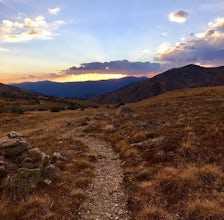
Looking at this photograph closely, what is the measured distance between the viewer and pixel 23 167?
19484mm

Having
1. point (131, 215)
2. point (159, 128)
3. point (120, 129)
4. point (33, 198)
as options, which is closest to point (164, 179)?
point (131, 215)

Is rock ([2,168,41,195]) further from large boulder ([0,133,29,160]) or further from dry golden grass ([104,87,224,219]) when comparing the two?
dry golden grass ([104,87,224,219])

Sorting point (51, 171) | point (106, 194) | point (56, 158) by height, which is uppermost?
point (51, 171)

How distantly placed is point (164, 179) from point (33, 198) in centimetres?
715

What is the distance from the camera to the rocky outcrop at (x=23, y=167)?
57.1 feet

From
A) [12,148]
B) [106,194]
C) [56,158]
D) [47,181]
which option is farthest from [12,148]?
[106,194]

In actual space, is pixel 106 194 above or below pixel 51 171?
below

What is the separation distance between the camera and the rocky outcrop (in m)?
17.4

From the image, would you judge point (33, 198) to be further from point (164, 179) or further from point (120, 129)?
point (120, 129)

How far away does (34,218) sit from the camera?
14.2 metres

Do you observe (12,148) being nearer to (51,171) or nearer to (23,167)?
(23,167)

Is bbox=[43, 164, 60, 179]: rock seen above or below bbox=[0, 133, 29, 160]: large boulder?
below

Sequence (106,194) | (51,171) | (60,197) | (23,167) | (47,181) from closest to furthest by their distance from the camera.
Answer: (60,197), (106,194), (47,181), (23,167), (51,171)

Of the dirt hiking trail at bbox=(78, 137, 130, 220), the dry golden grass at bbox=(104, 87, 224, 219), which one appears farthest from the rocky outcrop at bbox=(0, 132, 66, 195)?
the dry golden grass at bbox=(104, 87, 224, 219)
